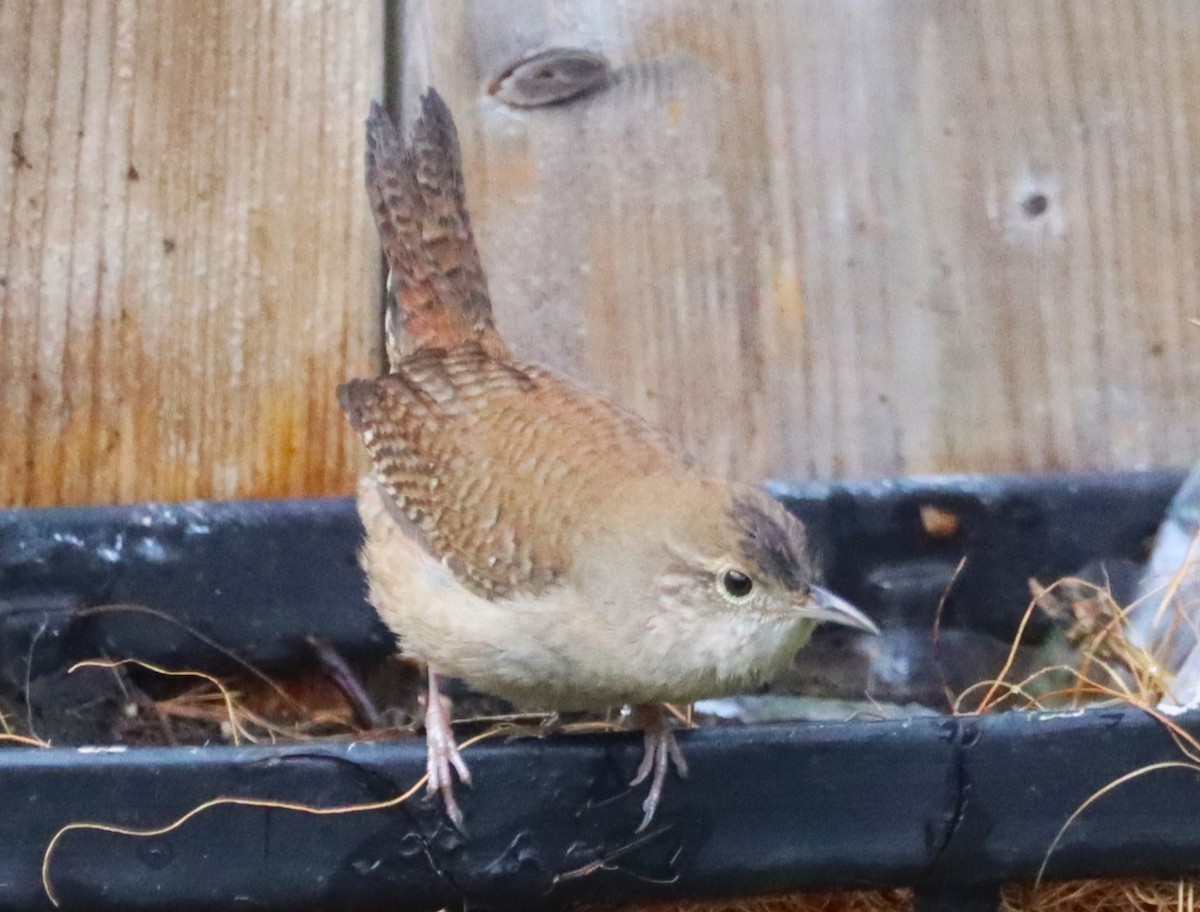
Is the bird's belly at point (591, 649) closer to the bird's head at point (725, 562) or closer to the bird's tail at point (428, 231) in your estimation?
the bird's head at point (725, 562)

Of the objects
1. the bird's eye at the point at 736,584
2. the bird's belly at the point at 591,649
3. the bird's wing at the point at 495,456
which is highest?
the bird's wing at the point at 495,456

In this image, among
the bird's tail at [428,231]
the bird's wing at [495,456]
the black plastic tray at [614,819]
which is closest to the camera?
the black plastic tray at [614,819]

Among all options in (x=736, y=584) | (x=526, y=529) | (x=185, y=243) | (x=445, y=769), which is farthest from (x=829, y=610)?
(x=185, y=243)

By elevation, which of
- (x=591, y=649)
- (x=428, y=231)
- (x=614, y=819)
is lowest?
(x=614, y=819)

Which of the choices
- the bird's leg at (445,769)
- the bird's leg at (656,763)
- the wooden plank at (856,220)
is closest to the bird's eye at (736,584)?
the bird's leg at (656,763)

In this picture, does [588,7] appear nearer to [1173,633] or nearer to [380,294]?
[380,294]

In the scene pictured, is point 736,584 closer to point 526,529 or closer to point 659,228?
point 526,529

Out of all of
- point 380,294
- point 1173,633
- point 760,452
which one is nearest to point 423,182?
point 380,294
